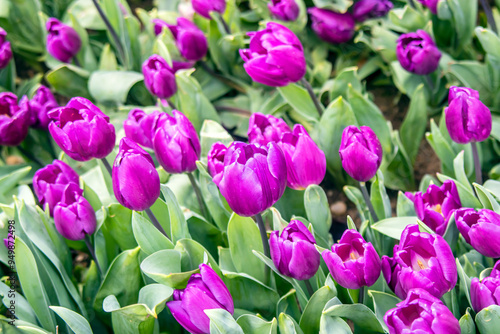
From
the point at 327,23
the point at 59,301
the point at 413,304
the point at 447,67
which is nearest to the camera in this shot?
the point at 413,304

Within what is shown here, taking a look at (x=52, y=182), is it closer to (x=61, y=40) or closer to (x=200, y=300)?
(x=200, y=300)

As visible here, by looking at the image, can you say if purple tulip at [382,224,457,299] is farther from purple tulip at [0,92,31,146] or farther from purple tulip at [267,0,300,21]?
purple tulip at [0,92,31,146]

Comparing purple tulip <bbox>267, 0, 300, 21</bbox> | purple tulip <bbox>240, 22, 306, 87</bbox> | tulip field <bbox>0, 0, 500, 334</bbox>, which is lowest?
tulip field <bbox>0, 0, 500, 334</bbox>

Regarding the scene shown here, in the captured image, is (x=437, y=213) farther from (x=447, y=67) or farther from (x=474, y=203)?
(x=447, y=67)

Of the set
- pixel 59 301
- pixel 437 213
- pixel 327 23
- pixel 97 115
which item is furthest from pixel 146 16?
pixel 437 213

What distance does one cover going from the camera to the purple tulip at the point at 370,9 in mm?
1770

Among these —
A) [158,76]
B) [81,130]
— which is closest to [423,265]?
[81,130]

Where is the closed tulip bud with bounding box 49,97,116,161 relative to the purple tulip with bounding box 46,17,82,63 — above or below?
above

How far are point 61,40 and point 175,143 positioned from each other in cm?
85

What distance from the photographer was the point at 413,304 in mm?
772

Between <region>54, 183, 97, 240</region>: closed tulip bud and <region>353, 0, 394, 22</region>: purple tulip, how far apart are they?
1110 mm

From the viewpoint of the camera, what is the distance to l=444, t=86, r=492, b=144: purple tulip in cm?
104

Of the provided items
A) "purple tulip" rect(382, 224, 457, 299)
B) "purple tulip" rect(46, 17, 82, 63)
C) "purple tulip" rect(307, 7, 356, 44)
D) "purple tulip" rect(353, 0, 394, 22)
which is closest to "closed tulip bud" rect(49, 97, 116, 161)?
"purple tulip" rect(382, 224, 457, 299)

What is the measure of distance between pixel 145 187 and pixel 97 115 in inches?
6.9
